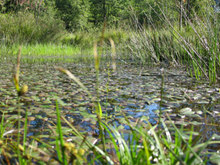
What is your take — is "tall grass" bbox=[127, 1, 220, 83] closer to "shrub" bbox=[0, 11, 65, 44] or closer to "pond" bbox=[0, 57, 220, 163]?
"pond" bbox=[0, 57, 220, 163]

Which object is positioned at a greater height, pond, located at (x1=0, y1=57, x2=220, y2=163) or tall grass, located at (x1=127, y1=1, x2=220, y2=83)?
tall grass, located at (x1=127, y1=1, x2=220, y2=83)

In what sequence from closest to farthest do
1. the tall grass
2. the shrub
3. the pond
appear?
the pond → the tall grass → the shrub

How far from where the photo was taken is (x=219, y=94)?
166 cm

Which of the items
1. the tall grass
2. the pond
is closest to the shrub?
the tall grass

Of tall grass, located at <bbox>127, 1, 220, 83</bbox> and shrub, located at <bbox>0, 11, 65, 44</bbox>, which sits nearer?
tall grass, located at <bbox>127, 1, 220, 83</bbox>

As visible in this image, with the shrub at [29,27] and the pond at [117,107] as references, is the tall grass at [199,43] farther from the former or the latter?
the shrub at [29,27]

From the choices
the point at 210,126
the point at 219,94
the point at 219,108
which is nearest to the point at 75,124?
the point at 210,126

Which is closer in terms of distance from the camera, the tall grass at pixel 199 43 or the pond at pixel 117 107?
the pond at pixel 117 107

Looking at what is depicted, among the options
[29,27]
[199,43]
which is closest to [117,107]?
[199,43]

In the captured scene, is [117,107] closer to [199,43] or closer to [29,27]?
[199,43]

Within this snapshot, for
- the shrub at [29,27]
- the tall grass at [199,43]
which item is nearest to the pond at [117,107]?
the tall grass at [199,43]

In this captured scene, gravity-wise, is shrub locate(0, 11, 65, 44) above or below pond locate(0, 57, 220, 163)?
above

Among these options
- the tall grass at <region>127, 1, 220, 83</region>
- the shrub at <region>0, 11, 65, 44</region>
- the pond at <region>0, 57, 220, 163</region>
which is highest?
the shrub at <region>0, 11, 65, 44</region>

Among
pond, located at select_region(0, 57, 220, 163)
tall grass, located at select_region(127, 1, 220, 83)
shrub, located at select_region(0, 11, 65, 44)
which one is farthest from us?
shrub, located at select_region(0, 11, 65, 44)
